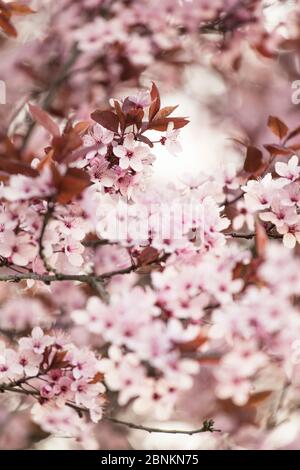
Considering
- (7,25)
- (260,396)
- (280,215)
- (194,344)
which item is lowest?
(260,396)

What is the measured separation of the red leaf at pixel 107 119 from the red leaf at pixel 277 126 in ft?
1.10

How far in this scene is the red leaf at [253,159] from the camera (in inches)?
50.5

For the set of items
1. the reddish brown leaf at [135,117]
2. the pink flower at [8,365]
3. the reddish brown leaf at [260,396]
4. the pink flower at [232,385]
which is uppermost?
the reddish brown leaf at [135,117]

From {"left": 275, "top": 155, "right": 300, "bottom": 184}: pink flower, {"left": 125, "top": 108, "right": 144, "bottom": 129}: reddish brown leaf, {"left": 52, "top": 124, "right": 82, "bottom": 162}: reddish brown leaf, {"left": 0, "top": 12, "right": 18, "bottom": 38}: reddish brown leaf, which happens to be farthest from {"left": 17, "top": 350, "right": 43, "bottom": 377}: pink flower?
{"left": 0, "top": 12, "right": 18, "bottom": 38}: reddish brown leaf

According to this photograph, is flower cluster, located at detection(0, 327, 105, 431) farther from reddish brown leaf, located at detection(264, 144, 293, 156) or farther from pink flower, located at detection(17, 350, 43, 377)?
reddish brown leaf, located at detection(264, 144, 293, 156)

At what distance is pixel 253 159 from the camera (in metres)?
1.30

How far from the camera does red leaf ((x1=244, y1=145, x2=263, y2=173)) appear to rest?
1.28 meters

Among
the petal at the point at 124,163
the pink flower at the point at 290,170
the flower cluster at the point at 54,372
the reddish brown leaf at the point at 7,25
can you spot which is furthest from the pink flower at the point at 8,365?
the reddish brown leaf at the point at 7,25

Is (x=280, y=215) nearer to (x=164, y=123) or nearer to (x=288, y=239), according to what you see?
(x=288, y=239)

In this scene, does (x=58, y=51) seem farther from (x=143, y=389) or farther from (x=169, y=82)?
(x=143, y=389)

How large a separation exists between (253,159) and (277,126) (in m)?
0.10

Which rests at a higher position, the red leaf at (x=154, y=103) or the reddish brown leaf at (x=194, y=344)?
the red leaf at (x=154, y=103)

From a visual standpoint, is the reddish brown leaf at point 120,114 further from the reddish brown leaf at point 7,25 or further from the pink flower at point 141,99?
the reddish brown leaf at point 7,25

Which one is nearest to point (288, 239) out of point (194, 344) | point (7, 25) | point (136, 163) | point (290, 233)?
point (290, 233)
